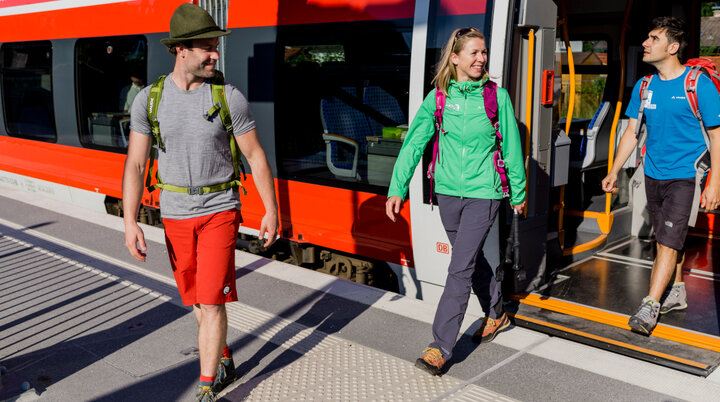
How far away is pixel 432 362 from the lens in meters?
3.69

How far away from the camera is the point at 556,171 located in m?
5.07

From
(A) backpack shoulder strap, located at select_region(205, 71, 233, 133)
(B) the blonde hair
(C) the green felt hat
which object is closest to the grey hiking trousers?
(B) the blonde hair

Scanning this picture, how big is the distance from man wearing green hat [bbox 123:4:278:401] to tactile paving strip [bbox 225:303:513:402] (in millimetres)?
452

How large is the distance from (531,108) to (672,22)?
37.3 inches

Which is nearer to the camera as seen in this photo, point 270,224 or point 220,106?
point 220,106

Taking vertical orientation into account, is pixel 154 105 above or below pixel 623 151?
above

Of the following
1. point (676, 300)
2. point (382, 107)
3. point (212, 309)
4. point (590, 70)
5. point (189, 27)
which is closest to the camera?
point (189, 27)

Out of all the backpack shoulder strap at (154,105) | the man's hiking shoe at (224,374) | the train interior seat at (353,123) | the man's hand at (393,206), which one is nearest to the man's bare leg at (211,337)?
the man's hiking shoe at (224,374)

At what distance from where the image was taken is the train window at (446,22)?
4.28 meters

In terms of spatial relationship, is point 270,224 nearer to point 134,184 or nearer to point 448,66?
point 134,184

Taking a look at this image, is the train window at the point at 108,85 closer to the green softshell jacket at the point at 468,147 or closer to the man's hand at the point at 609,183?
the green softshell jacket at the point at 468,147


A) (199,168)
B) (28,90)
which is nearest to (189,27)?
(199,168)

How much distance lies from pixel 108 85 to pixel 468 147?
5533mm

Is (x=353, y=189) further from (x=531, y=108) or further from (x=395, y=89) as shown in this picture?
(x=531, y=108)
